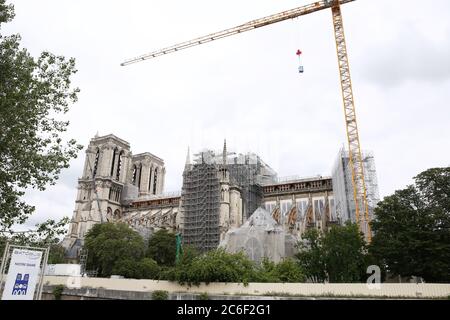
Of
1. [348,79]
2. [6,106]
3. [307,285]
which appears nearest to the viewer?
[6,106]

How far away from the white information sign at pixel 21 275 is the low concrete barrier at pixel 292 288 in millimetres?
17179

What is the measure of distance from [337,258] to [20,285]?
2504 centimetres

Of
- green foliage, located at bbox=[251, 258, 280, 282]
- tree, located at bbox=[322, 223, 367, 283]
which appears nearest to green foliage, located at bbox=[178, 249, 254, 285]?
green foliage, located at bbox=[251, 258, 280, 282]

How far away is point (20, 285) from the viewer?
986 cm

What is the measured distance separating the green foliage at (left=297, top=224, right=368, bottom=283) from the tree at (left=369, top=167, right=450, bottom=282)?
152 centimetres

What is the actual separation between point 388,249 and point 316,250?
590cm

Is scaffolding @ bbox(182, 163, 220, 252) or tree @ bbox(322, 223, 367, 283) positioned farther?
scaffolding @ bbox(182, 163, 220, 252)

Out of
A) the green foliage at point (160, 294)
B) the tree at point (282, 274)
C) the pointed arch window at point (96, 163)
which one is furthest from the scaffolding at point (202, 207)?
the pointed arch window at point (96, 163)

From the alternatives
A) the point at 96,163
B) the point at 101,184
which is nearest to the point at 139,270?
the point at 101,184

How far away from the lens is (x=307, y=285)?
23.8 m

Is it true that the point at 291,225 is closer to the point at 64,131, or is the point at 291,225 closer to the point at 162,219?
the point at 162,219

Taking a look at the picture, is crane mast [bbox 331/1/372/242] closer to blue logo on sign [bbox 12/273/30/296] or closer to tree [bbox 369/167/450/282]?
tree [bbox 369/167/450/282]

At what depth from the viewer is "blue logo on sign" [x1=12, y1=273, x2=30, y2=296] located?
9.75 m

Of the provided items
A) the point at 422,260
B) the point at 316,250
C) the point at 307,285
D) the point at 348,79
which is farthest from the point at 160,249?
the point at 348,79
